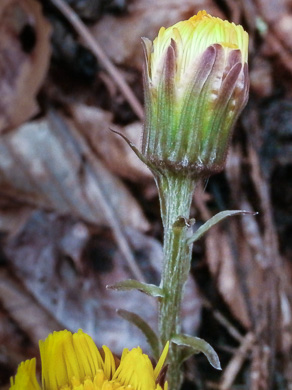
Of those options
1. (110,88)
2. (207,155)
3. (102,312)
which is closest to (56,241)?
(102,312)

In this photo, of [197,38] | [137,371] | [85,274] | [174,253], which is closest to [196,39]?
[197,38]

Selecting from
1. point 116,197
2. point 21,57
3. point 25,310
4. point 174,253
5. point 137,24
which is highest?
point 137,24

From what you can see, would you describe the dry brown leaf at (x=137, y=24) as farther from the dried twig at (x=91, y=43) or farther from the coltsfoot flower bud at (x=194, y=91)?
the coltsfoot flower bud at (x=194, y=91)

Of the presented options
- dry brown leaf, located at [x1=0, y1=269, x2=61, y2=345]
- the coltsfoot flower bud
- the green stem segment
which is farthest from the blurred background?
the coltsfoot flower bud

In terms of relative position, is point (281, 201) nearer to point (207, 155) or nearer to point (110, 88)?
point (110, 88)

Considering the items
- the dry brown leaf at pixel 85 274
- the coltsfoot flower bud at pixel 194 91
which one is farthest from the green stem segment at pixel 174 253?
the dry brown leaf at pixel 85 274

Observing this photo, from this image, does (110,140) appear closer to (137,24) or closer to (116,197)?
(116,197)

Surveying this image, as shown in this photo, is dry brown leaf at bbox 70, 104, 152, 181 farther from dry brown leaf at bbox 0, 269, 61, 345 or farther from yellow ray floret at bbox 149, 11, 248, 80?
yellow ray floret at bbox 149, 11, 248, 80
